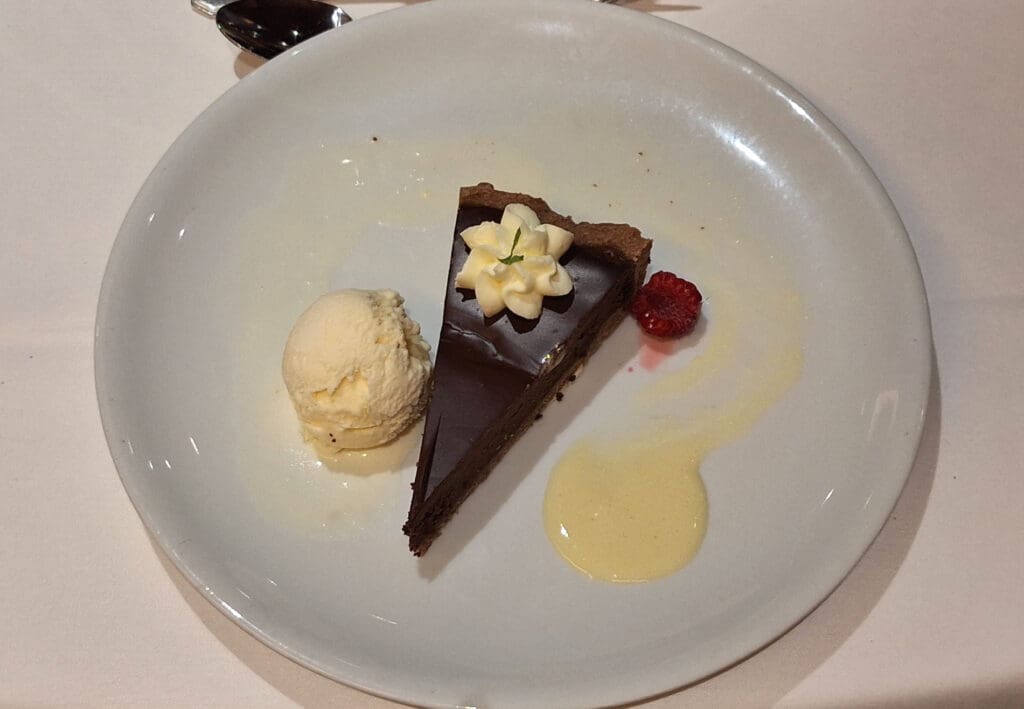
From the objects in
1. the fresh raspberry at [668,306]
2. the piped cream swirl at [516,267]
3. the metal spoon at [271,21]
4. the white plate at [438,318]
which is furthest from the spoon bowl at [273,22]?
the fresh raspberry at [668,306]

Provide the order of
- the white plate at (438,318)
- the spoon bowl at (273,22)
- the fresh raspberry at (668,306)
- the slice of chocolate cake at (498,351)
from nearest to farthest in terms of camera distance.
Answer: the white plate at (438,318), the slice of chocolate cake at (498,351), the fresh raspberry at (668,306), the spoon bowl at (273,22)

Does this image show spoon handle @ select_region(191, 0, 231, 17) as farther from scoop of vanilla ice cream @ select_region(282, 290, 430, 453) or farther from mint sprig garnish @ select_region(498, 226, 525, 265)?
mint sprig garnish @ select_region(498, 226, 525, 265)

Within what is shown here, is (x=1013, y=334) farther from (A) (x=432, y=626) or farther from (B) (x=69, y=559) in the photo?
(B) (x=69, y=559)

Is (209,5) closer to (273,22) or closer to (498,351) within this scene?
(273,22)

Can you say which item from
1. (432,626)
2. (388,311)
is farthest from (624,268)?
(432,626)

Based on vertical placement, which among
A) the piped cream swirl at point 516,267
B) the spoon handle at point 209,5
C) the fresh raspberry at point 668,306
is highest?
the fresh raspberry at point 668,306

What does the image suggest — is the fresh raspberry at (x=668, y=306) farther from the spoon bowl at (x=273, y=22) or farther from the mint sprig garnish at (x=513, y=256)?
the spoon bowl at (x=273, y=22)

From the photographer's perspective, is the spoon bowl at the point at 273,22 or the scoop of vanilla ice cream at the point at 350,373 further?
the spoon bowl at the point at 273,22

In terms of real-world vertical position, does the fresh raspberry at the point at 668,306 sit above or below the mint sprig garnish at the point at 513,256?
above
